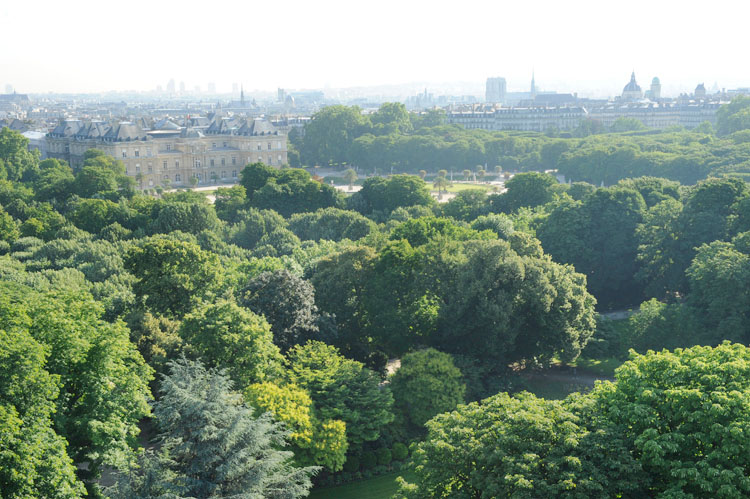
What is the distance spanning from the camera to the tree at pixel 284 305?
35.3 m

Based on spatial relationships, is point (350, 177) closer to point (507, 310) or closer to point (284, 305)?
point (284, 305)

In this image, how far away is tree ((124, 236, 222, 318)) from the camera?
120ft

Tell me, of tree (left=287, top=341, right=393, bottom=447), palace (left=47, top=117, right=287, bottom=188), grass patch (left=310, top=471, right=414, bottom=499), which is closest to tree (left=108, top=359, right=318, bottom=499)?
grass patch (left=310, top=471, right=414, bottom=499)

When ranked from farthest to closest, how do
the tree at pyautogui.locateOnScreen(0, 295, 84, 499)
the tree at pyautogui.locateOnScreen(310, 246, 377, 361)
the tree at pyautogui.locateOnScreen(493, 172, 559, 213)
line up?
1. the tree at pyautogui.locateOnScreen(493, 172, 559, 213)
2. the tree at pyautogui.locateOnScreen(310, 246, 377, 361)
3. the tree at pyautogui.locateOnScreen(0, 295, 84, 499)

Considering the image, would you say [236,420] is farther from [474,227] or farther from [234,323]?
[474,227]

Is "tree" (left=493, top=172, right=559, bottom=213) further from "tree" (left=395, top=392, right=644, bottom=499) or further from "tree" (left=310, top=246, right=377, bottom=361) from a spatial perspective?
"tree" (left=395, top=392, right=644, bottom=499)

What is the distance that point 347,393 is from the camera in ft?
99.8

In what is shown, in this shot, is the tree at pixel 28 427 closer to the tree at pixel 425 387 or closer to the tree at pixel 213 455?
the tree at pixel 213 455

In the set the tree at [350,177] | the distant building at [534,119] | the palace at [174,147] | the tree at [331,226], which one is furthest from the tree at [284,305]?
the distant building at [534,119]

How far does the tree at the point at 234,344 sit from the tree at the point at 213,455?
20.6ft

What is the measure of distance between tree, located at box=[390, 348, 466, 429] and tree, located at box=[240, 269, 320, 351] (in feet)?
17.1

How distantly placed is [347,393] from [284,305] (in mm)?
6952

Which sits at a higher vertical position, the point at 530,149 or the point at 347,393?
the point at 530,149

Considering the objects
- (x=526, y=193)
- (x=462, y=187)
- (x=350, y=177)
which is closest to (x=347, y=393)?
(x=526, y=193)
